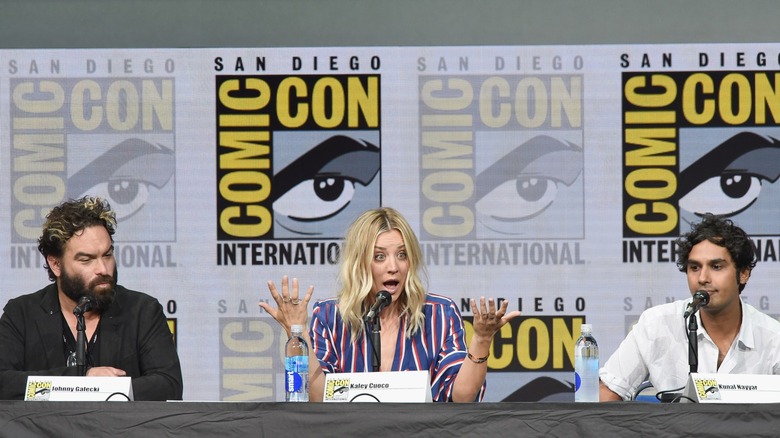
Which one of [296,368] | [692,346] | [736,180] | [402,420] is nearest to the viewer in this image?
[402,420]

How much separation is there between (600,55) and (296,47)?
1289 mm

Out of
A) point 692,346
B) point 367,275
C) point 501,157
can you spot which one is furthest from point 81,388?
point 501,157

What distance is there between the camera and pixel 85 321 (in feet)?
9.32

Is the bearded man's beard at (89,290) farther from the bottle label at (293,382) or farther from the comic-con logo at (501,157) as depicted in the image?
the comic-con logo at (501,157)

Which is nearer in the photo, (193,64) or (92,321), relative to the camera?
(92,321)

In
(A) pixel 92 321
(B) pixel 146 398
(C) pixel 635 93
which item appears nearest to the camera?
(B) pixel 146 398

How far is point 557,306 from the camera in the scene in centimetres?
404

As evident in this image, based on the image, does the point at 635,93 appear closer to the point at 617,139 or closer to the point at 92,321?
the point at 617,139

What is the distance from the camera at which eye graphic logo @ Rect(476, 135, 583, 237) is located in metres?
4.02

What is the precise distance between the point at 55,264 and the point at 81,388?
27.6 inches

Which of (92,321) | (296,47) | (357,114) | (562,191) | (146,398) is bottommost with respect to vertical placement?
(146,398)

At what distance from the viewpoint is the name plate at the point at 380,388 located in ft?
7.30

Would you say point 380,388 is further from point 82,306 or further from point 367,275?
point 82,306

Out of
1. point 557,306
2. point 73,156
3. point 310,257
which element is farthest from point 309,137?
point 557,306
